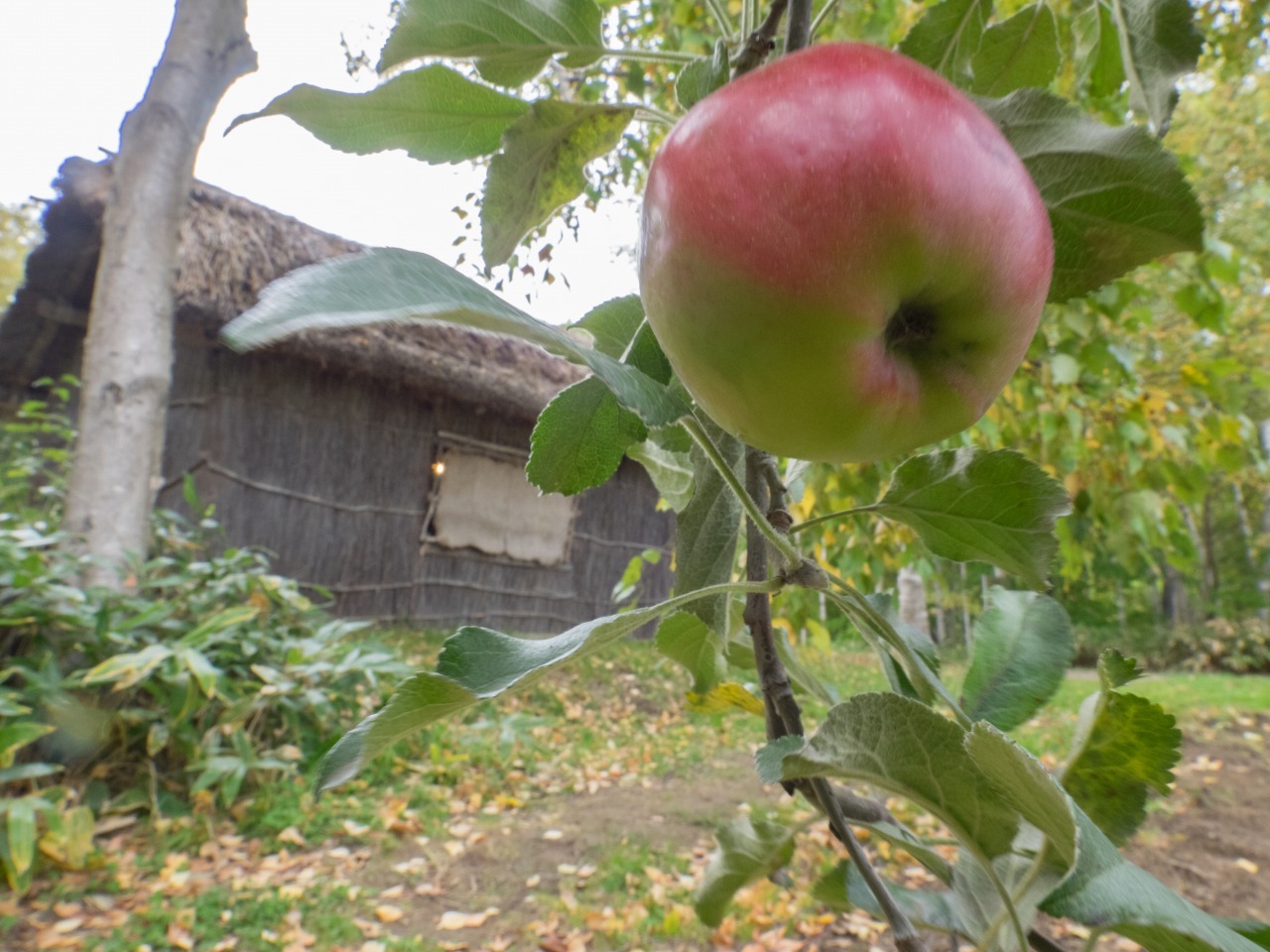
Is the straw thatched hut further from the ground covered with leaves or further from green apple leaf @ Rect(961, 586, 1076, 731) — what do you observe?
green apple leaf @ Rect(961, 586, 1076, 731)

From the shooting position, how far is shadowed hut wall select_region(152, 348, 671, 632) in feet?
13.9

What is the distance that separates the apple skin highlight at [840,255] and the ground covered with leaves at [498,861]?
1.02m

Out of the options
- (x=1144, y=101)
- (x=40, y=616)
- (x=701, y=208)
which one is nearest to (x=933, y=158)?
(x=701, y=208)

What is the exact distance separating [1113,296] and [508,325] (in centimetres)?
202

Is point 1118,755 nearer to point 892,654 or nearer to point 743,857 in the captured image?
point 892,654

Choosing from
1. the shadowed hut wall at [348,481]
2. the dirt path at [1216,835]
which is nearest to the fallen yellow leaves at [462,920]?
the dirt path at [1216,835]

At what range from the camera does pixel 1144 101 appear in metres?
0.49

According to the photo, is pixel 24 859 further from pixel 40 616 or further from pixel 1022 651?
pixel 1022 651

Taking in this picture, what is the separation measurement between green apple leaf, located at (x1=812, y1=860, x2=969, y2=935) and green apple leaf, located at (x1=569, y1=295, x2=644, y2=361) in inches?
13.8

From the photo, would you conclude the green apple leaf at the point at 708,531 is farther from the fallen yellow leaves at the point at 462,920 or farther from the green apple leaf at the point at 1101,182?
the fallen yellow leaves at the point at 462,920

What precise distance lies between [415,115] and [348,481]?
14.9ft

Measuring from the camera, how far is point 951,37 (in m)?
0.50

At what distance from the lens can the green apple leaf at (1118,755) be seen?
36 cm

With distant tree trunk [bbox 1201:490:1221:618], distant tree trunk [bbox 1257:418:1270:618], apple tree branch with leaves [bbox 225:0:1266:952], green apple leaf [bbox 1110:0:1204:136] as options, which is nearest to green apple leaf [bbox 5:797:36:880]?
apple tree branch with leaves [bbox 225:0:1266:952]
